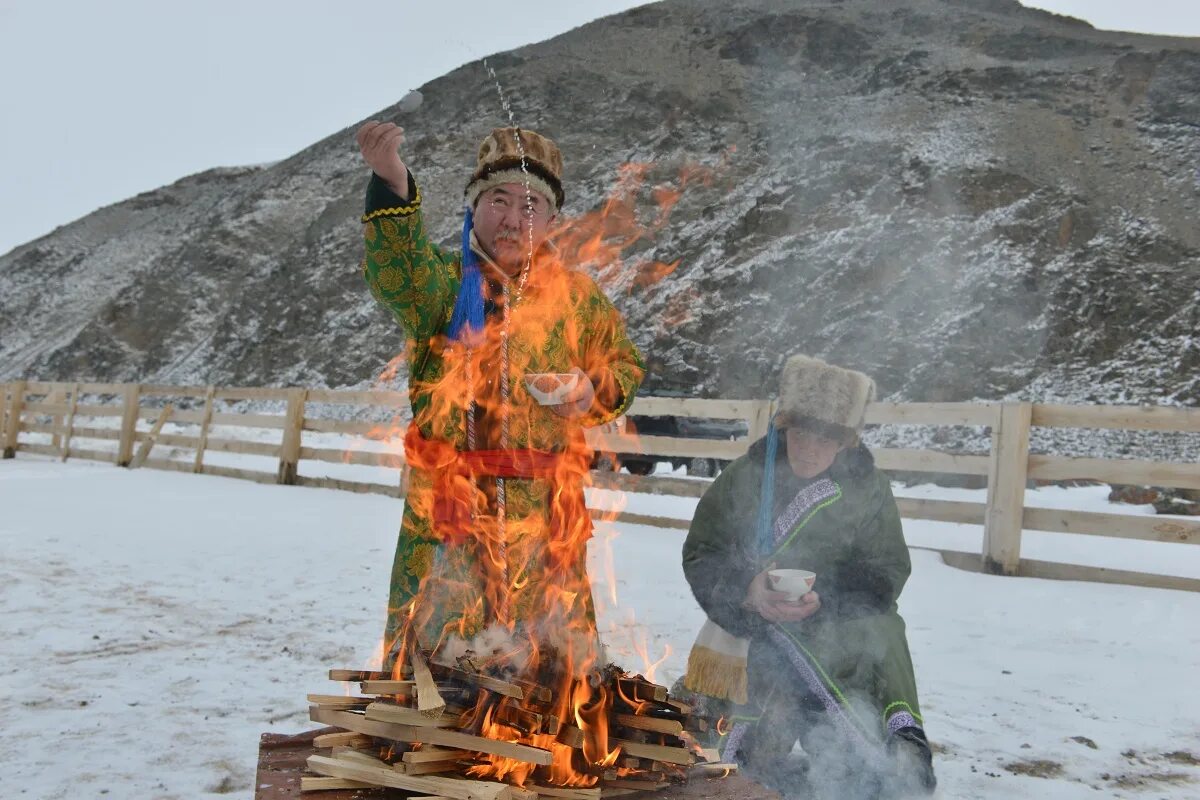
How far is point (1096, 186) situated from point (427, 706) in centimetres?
2620

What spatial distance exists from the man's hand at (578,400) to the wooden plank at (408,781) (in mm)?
825

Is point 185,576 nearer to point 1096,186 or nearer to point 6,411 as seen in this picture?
point 6,411

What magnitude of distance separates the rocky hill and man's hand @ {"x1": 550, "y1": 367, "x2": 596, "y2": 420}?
18296 millimetres

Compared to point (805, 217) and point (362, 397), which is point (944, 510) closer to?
point (362, 397)

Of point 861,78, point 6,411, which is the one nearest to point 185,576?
point 6,411

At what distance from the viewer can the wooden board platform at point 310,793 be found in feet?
4.90

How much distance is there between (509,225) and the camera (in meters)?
2.07

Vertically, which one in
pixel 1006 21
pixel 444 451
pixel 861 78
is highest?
pixel 1006 21

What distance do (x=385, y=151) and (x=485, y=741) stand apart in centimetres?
118

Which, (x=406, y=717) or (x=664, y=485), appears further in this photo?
(x=664, y=485)

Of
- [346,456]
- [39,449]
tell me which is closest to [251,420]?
[346,456]

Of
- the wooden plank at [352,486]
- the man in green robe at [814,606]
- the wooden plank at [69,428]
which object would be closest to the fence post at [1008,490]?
the man in green robe at [814,606]

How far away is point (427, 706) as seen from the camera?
60.8 inches

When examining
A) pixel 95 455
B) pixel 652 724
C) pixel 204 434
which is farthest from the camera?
pixel 95 455
